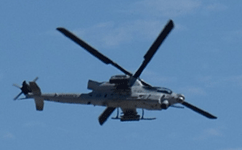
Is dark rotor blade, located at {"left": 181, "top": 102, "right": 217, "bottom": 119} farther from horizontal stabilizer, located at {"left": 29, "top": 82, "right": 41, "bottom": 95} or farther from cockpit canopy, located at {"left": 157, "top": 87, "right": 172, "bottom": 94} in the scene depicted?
horizontal stabilizer, located at {"left": 29, "top": 82, "right": 41, "bottom": 95}

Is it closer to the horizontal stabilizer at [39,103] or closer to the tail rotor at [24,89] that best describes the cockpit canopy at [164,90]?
the horizontal stabilizer at [39,103]

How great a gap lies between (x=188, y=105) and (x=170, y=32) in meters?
10.7

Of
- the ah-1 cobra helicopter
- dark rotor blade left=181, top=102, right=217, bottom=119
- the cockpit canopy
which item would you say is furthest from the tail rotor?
dark rotor blade left=181, top=102, right=217, bottom=119

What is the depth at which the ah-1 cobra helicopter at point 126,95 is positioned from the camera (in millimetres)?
62312

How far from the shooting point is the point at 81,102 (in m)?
67.7

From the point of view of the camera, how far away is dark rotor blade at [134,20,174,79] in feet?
192

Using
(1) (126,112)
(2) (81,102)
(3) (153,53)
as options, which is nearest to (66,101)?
(2) (81,102)

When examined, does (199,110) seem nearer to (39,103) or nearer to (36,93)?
(39,103)

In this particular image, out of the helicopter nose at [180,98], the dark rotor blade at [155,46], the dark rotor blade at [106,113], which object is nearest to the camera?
the dark rotor blade at [155,46]

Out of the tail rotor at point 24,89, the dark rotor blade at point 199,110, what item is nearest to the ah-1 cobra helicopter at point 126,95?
the dark rotor blade at point 199,110

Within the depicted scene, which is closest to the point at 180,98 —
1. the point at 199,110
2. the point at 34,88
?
Answer: the point at 199,110

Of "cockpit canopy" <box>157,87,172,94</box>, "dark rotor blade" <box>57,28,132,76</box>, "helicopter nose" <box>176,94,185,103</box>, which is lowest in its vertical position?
"helicopter nose" <box>176,94,185,103</box>

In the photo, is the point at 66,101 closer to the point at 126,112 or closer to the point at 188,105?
the point at 126,112

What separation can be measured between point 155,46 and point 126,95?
6.12 m
